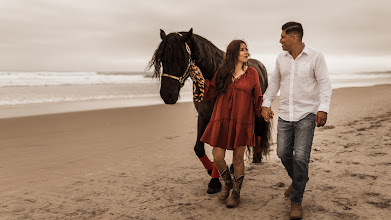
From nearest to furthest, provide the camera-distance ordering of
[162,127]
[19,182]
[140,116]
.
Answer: [19,182] → [162,127] → [140,116]

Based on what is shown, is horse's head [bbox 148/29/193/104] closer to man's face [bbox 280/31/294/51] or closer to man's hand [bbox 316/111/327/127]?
man's face [bbox 280/31/294/51]

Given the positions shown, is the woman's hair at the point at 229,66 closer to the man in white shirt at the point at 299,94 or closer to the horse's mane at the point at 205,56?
the horse's mane at the point at 205,56

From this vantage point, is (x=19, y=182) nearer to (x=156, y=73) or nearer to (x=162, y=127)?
(x=156, y=73)

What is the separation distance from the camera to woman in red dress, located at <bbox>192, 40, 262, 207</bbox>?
3385mm

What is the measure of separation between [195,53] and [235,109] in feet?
2.82

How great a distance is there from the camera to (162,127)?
888 cm

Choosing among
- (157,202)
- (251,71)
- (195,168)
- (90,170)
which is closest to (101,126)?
(90,170)

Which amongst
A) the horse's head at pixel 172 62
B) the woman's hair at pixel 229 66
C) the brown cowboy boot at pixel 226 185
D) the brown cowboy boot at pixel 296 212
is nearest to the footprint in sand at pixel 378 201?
the brown cowboy boot at pixel 296 212

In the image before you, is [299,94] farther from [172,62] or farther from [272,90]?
[172,62]

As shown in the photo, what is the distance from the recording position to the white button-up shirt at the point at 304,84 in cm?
296

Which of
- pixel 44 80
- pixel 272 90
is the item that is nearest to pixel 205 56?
pixel 272 90

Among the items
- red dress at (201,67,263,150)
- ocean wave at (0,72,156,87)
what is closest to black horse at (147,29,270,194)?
red dress at (201,67,263,150)

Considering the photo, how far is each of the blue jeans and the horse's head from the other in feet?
4.06

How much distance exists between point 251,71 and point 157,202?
1937mm
